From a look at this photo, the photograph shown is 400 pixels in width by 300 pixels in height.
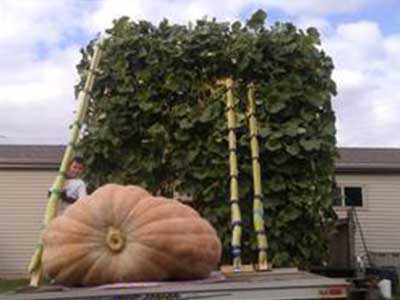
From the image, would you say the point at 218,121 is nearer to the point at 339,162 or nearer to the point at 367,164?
the point at 339,162

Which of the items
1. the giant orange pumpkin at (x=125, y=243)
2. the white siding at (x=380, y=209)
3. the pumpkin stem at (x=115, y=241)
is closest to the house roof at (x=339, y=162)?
the white siding at (x=380, y=209)

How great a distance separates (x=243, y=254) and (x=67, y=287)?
3069mm

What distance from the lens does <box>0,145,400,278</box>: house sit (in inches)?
894

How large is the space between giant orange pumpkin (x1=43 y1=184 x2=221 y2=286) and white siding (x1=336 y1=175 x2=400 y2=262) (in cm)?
1931

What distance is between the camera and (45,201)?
23.2 metres

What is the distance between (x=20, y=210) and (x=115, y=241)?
19.3 meters

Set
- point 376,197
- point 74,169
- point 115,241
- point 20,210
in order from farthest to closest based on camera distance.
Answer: point 376,197 < point 20,210 < point 74,169 < point 115,241

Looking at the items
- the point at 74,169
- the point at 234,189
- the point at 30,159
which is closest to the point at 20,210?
the point at 30,159

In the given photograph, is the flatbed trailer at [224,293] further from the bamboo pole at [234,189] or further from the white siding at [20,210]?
the white siding at [20,210]

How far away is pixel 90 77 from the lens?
7.54 m

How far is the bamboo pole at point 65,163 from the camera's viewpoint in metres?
6.02

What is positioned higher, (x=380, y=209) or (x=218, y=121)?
(x=380, y=209)

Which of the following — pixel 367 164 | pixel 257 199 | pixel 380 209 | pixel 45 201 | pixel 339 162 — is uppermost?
pixel 367 164

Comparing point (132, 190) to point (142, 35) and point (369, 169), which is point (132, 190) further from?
point (369, 169)
